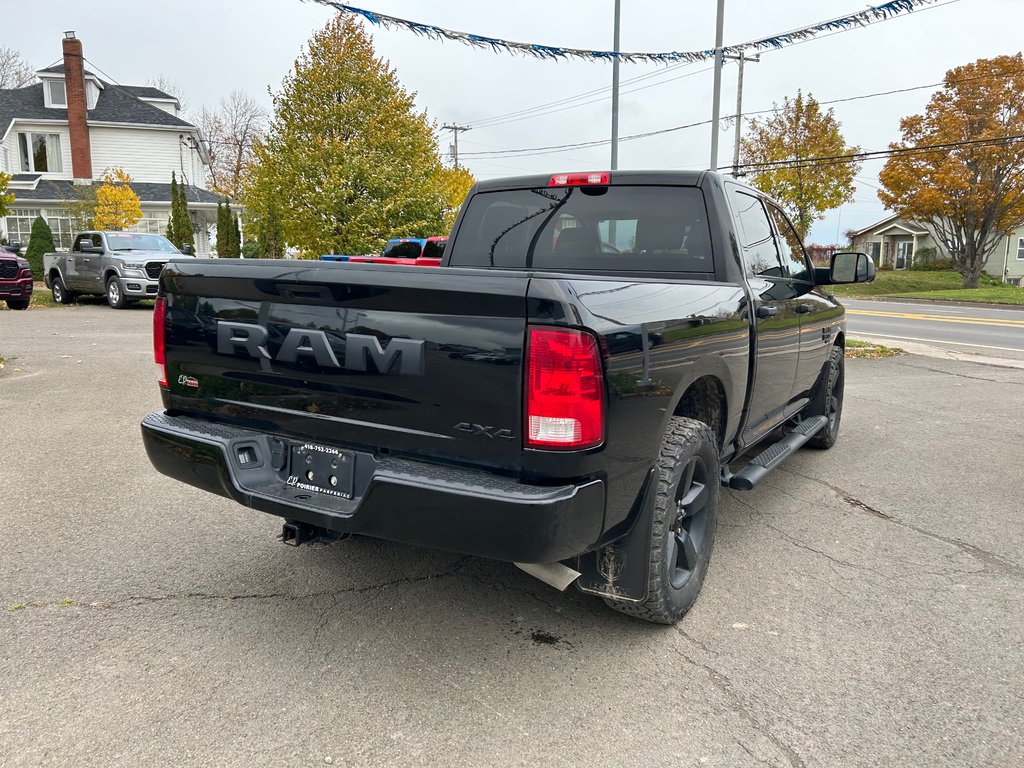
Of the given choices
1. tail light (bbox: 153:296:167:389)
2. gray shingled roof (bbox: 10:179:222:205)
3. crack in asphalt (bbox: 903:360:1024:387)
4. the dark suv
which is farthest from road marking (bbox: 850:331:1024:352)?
gray shingled roof (bbox: 10:179:222:205)

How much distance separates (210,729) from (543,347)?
1.60 m

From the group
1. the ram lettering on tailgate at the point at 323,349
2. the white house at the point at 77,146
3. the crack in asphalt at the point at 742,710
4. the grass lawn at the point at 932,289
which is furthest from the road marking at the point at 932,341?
the white house at the point at 77,146

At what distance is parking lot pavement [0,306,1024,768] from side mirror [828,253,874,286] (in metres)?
1.40

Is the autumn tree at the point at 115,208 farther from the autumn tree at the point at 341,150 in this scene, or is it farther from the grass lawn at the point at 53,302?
the autumn tree at the point at 341,150

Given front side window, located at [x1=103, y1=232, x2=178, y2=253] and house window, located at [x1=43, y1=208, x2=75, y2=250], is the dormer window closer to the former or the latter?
house window, located at [x1=43, y1=208, x2=75, y2=250]

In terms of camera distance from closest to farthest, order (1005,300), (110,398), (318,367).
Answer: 1. (318,367)
2. (110,398)
3. (1005,300)

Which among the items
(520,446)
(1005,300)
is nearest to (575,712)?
(520,446)

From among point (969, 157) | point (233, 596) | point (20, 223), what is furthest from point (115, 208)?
point (969, 157)

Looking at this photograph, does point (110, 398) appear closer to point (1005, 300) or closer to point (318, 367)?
point (318, 367)

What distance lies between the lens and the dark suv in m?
16.8

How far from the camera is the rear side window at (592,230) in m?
3.92

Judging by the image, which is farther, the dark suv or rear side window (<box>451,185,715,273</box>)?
the dark suv

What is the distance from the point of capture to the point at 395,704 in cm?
262

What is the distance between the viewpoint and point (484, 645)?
3.03 meters
